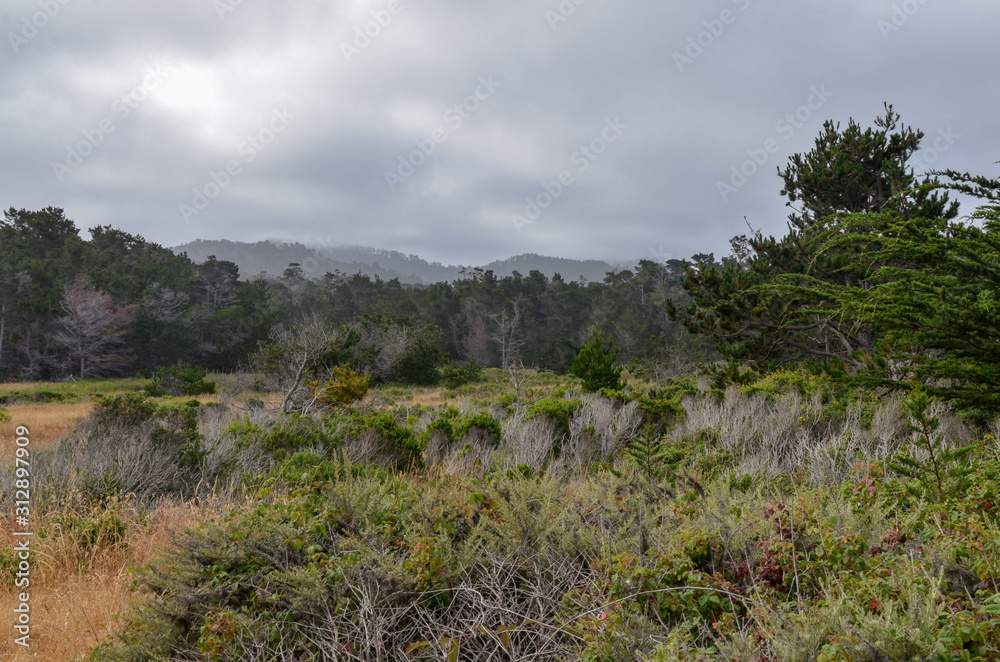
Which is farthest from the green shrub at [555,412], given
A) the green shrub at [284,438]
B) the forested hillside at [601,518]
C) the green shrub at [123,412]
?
the green shrub at [123,412]

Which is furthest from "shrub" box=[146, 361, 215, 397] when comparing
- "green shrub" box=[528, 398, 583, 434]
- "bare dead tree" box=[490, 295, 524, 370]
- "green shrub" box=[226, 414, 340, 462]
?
"bare dead tree" box=[490, 295, 524, 370]

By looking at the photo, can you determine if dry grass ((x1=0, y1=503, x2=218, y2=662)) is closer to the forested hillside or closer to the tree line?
the forested hillside

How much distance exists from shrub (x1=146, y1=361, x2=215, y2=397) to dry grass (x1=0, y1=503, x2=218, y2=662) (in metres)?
A: 20.7

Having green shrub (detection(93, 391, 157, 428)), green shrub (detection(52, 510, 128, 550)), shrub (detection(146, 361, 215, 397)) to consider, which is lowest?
shrub (detection(146, 361, 215, 397))

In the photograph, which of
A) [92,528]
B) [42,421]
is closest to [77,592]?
[92,528]

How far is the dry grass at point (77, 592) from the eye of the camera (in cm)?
300

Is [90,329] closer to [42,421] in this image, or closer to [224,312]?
[224,312]

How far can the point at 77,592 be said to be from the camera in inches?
143

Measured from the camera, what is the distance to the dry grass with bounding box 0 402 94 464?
9.32m

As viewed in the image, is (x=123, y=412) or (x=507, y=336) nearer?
(x=123, y=412)

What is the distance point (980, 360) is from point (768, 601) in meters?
4.00

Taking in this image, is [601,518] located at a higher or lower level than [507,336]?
lower

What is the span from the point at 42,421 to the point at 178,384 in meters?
9.98

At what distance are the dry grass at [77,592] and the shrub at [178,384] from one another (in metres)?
20.7
